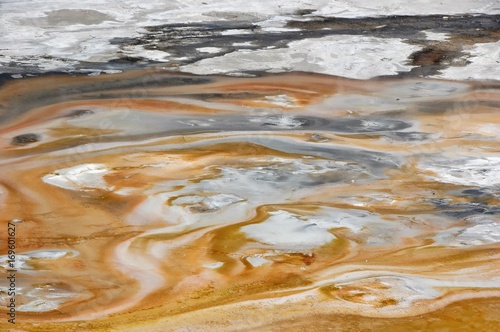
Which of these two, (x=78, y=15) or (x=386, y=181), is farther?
(x=78, y=15)

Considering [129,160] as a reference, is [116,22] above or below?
above

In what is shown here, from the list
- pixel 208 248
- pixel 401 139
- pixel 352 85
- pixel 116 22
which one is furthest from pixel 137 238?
pixel 116 22

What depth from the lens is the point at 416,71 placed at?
6887mm

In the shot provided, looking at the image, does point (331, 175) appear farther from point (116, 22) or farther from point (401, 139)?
point (116, 22)

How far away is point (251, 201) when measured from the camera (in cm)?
454

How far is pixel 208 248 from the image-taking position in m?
3.94

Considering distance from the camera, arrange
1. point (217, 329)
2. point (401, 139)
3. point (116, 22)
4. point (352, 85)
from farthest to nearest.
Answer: point (116, 22), point (352, 85), point (401, 139), point (217, 329)

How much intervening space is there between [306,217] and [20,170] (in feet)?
6.02

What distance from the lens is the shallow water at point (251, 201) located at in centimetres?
341

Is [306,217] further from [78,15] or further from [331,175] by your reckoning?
[78,15]

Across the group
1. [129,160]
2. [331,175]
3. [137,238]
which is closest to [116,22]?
[129,160]

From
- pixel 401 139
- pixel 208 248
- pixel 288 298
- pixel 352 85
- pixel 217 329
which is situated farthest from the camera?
pixel 352 85

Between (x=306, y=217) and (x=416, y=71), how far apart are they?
119 inches

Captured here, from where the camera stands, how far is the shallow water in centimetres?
341
